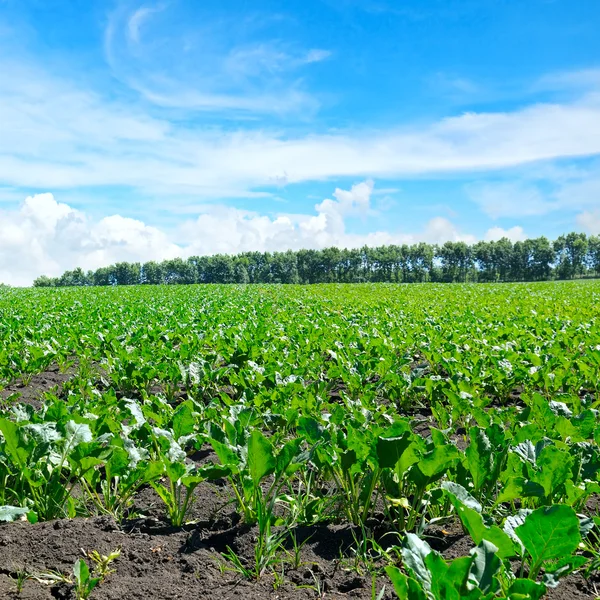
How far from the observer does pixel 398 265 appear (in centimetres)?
10669

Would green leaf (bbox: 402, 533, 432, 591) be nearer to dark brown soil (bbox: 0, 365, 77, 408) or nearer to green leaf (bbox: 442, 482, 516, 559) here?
green leaf (bbox: 442, 482, 516, 559)

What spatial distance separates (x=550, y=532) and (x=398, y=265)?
10677 centimetres

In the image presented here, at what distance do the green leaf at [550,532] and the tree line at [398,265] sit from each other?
9292cm

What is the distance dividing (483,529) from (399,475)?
3.15ft

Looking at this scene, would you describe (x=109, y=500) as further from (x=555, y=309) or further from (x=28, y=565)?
(x=555, y=309)

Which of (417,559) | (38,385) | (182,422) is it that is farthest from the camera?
(38,385)

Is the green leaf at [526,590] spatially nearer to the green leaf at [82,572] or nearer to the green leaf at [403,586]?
the green leaf at [403,586]

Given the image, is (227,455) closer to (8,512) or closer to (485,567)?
(8,512)

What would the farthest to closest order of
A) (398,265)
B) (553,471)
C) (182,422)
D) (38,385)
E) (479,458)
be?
1. (398,265)
2. (38,385)
3. (182,422)
4. (479,458)
5. (553,471)

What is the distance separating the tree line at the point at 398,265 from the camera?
97.1 m

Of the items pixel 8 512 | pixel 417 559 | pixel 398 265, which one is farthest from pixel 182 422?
pixel 398 265

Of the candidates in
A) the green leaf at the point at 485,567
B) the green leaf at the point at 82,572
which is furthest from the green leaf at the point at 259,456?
the green leaf at the point at 485,567

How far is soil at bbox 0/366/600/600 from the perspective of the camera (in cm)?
259

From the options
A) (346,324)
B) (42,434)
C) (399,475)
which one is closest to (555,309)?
(346,324)
